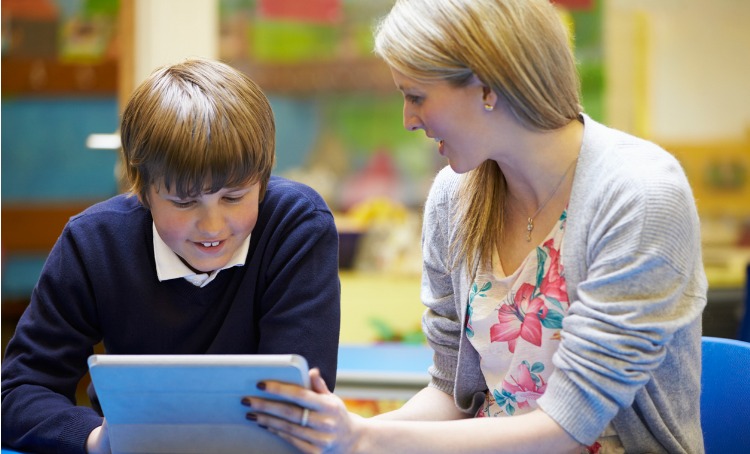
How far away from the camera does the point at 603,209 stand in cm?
115

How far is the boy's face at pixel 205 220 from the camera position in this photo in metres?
1.26

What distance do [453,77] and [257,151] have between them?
0.29 meters

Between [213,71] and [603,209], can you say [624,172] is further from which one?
[213,71]

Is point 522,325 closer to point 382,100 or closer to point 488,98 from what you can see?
point 488,98

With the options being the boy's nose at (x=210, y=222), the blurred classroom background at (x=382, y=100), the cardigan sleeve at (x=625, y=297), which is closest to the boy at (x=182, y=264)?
the boy's nose at (x=210, y=222)

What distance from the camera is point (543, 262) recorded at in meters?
1.25

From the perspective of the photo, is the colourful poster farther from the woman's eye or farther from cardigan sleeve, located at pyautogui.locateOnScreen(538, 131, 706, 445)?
cardigan sleeve, located at pyautogui.locateOnScreen(538, 131, 706, 445)

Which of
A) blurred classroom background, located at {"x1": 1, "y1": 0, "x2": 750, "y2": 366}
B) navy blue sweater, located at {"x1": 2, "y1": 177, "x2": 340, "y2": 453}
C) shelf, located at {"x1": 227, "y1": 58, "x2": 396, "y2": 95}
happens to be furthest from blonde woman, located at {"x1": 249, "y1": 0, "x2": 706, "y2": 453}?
shelf, located at {"x1": 227, "y1": 58, "x2": 396, "y2": 95}

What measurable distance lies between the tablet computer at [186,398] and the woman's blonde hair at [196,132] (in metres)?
Result: 0.32

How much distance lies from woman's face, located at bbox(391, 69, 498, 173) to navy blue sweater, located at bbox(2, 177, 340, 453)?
0.83 ft

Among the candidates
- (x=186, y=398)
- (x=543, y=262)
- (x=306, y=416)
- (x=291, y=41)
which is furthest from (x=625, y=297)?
(x=291, y=41)

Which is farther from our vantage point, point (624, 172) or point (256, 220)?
point (256, 220)

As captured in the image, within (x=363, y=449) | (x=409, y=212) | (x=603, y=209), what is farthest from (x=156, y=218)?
(x=409, y=212)

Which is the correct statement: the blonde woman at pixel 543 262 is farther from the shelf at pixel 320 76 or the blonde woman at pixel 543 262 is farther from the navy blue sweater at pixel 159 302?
the shelf at pixel 320 76
